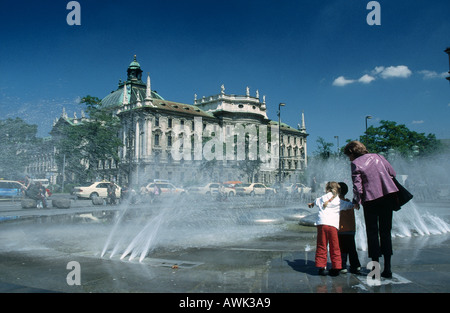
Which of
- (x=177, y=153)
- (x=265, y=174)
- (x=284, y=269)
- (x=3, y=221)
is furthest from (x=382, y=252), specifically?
(x=265, y=174)

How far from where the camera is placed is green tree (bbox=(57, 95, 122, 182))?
53.6 m

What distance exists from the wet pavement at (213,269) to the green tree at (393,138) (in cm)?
5381

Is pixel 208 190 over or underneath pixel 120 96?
underneath

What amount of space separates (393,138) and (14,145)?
53.7 m

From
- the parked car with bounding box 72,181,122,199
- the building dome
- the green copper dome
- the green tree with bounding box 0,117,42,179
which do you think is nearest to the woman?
the parked car with bounding box 72,181,122,199

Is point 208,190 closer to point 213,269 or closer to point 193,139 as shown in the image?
point 213,269

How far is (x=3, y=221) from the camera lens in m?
11.9

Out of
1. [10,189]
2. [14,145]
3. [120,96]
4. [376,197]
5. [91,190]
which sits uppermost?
[120,96]

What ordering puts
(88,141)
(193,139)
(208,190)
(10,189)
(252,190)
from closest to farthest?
1. (10,189)
2. (208,190)
3. (252,190)
4. (88,141)
5. (193,139)

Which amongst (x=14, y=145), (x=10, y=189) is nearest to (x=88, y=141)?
(x=14, y=145)

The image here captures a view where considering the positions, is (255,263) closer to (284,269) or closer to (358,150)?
(284,269)

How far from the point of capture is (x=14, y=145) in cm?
3534

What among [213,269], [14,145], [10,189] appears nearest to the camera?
[213,269]

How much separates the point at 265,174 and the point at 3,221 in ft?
246
